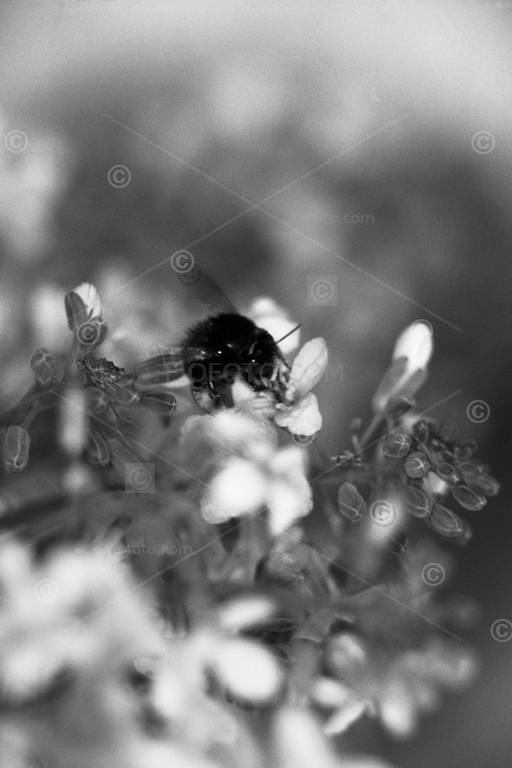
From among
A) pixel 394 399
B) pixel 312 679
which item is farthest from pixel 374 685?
pixel 394 399

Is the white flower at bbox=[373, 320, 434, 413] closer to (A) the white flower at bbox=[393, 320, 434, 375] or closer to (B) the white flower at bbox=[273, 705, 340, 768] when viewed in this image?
(A) the white flower at bbox=[393, 320, 434, 375]

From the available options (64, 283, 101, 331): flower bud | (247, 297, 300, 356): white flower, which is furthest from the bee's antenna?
(64, 283, 101, 331): flower bud

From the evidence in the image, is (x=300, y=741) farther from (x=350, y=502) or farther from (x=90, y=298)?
(x=90, y=298)

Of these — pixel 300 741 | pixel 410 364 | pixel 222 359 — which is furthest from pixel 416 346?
pixel 300 741

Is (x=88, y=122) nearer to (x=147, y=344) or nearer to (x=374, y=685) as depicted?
(x=147, y=344)

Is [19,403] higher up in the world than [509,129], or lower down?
lower down
